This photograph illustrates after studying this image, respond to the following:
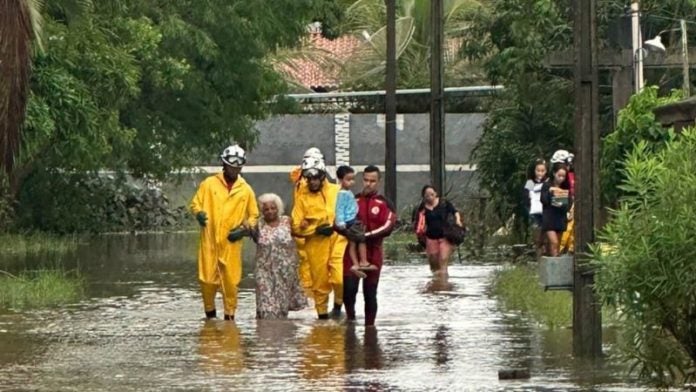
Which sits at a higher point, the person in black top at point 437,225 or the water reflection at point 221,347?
the person in black top at point 437,225

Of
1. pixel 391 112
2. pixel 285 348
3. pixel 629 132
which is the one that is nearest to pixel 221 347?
pixel 285 348

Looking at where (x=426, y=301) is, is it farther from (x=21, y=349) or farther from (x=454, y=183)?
(x=454, y=183)

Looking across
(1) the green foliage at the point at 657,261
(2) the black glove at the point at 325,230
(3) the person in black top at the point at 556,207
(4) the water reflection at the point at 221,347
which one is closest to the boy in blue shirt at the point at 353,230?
(2) the black glove at the point at 325,230

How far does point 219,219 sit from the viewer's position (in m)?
19.1

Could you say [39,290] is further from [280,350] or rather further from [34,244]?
[34,244]

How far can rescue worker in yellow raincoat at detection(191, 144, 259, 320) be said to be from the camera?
19.0 m

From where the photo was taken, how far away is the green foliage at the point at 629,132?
2170 centimetres

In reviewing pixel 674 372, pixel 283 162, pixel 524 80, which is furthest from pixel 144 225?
pixel 674 372

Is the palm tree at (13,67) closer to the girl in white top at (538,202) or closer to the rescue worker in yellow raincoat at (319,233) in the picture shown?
the rescue worker in yellow raincoat at (319,233)

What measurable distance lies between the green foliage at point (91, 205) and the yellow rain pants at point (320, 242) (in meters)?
21.4

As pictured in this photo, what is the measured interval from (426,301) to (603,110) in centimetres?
1129

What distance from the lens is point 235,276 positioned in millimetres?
19109

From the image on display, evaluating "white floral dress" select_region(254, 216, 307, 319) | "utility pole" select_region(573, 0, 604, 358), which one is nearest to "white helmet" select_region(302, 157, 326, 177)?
"white floral dress" select_region(254, 216, 307, 319)

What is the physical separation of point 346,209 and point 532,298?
2782 millimetres
